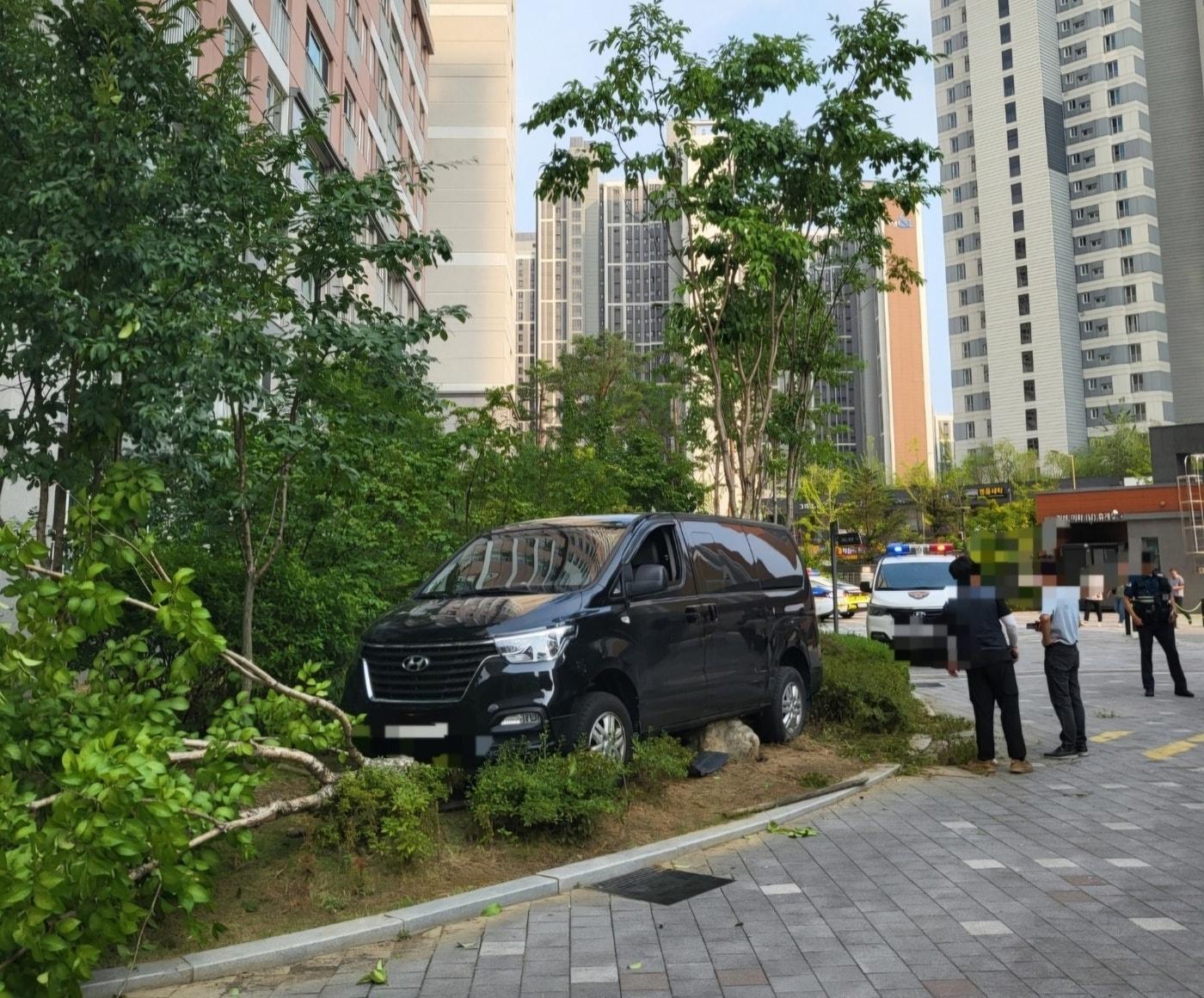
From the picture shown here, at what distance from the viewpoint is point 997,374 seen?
92875 mm

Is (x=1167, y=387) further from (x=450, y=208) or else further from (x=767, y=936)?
(x=767, y=936)

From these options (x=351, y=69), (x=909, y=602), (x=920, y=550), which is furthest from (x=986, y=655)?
(x=351, y=69)

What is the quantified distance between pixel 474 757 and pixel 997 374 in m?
94.1

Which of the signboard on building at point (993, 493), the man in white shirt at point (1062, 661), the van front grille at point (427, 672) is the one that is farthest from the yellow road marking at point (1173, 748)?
the signboard on building at point (993, 493)

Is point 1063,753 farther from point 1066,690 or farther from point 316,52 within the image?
point 316,52

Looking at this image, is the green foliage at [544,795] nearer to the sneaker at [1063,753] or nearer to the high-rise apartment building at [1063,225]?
the sneaker at [1063,753]

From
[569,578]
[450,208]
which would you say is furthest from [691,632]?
[450,208]

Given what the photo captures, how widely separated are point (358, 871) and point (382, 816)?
0.34m

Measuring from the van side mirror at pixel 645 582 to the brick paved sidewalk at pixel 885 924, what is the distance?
1.93 meters

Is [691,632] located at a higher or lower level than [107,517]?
lower

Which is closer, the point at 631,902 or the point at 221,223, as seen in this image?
the point at 631,902

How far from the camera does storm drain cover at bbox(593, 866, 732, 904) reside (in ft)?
18.3

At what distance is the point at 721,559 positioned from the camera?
906 cm

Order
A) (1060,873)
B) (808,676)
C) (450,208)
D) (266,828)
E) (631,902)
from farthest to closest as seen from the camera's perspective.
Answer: (450,208), (808,676), (266,828), (1060,873), (631,902)
